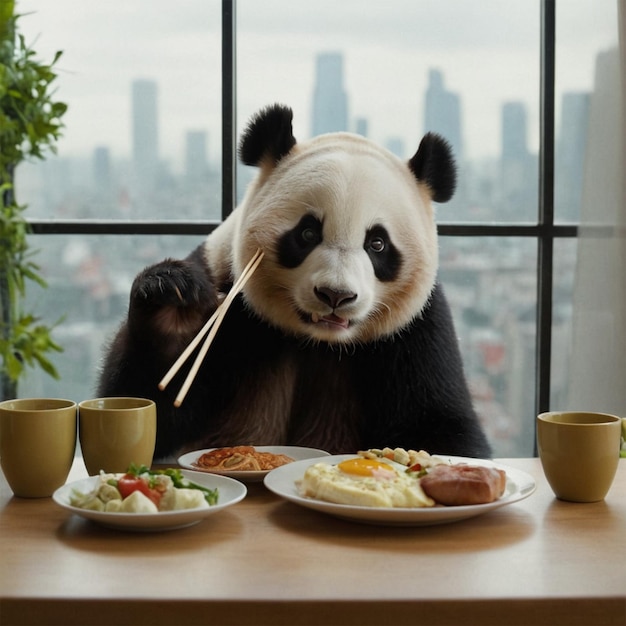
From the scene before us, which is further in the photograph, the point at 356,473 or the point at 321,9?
the point at 321,9

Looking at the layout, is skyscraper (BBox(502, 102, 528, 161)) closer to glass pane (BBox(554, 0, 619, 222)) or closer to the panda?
glass pane (BBox(554, 0, 619, 222))

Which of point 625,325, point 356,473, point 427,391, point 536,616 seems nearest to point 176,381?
point 427,391

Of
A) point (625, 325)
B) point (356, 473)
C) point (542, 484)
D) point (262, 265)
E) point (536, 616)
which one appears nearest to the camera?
point (536, 616)

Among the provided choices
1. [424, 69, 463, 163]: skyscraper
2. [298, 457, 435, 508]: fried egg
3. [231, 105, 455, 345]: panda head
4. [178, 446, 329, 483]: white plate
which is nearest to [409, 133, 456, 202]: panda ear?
[231, 105, 455, 345]: panda head

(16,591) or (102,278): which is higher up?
(102,278)

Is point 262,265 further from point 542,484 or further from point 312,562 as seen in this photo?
point 312,562
